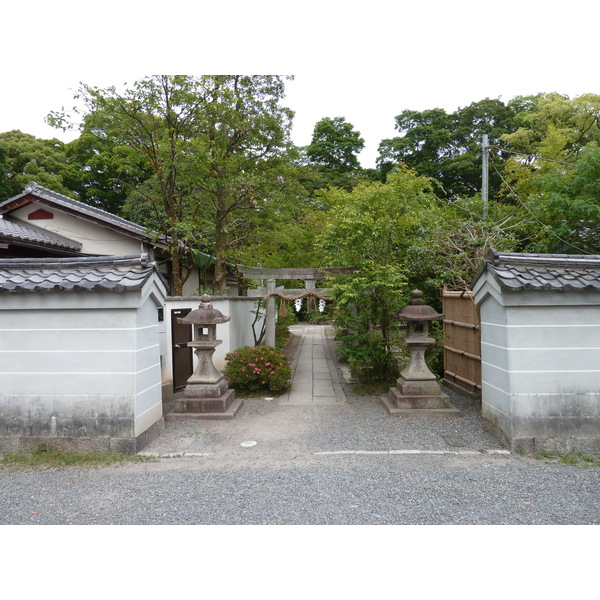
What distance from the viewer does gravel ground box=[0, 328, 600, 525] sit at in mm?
3520

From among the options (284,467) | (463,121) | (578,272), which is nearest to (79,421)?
(284,467)

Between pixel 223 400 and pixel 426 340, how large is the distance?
3997 mm

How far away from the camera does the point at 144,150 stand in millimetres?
9062

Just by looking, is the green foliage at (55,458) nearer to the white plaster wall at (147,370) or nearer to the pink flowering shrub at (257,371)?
the white plaster wall at (147,370)

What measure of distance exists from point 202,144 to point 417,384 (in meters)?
6.84

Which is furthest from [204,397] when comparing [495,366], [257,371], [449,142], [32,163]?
[449,142]

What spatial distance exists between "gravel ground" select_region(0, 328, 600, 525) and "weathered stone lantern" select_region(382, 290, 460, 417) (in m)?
0.64

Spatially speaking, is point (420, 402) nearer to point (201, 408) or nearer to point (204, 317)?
point (201, 408)

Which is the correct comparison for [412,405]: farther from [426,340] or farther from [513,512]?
[513,512]

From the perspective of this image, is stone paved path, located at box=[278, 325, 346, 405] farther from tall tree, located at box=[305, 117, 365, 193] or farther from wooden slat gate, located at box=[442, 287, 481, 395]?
tall tree, located at box=[305, 117, 365, 193]

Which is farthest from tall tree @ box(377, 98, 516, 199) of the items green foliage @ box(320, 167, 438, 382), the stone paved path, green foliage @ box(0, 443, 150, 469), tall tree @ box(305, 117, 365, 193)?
green foliage @ box(0, 443, 150, 469)

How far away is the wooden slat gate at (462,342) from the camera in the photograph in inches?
292

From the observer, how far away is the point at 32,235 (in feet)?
31.0

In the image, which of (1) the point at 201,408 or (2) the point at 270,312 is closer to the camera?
(1) the point at 201,408
